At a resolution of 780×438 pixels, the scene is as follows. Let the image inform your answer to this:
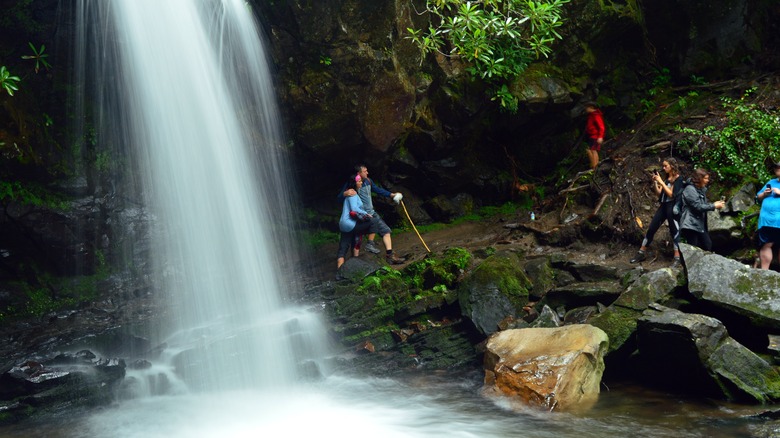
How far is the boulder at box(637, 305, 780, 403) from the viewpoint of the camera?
688 centimetres

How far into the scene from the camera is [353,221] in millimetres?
10828

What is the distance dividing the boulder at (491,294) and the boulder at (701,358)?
2086 mm

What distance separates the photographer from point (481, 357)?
348 inches

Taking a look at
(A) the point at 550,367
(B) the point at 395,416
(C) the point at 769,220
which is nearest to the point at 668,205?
(C) the point at 769,220

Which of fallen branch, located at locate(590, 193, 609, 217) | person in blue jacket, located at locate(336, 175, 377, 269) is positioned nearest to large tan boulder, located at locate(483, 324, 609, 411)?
person in blue jacket, located at locate(336, 175, 377, 269)

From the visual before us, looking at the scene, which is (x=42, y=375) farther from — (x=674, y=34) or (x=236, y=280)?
(x=674, y=34)

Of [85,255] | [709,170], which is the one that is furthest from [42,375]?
[709,170]

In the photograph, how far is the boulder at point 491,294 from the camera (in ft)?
29.9

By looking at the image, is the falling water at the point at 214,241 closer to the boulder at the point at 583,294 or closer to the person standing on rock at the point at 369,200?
the boulder at the point at 583,294

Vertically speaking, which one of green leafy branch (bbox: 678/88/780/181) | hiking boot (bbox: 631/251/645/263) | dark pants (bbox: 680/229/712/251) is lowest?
hiking boot (bbox: 631/251/645/263)

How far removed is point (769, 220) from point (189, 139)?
9.52 m

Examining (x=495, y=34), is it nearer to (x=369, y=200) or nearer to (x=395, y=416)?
(x=369, y=200)

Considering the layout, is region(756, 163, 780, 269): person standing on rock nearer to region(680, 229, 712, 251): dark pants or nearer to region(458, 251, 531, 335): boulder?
region(680, 229, 712, 251): dark pants

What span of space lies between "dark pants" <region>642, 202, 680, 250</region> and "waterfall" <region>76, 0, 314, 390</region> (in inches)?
249
